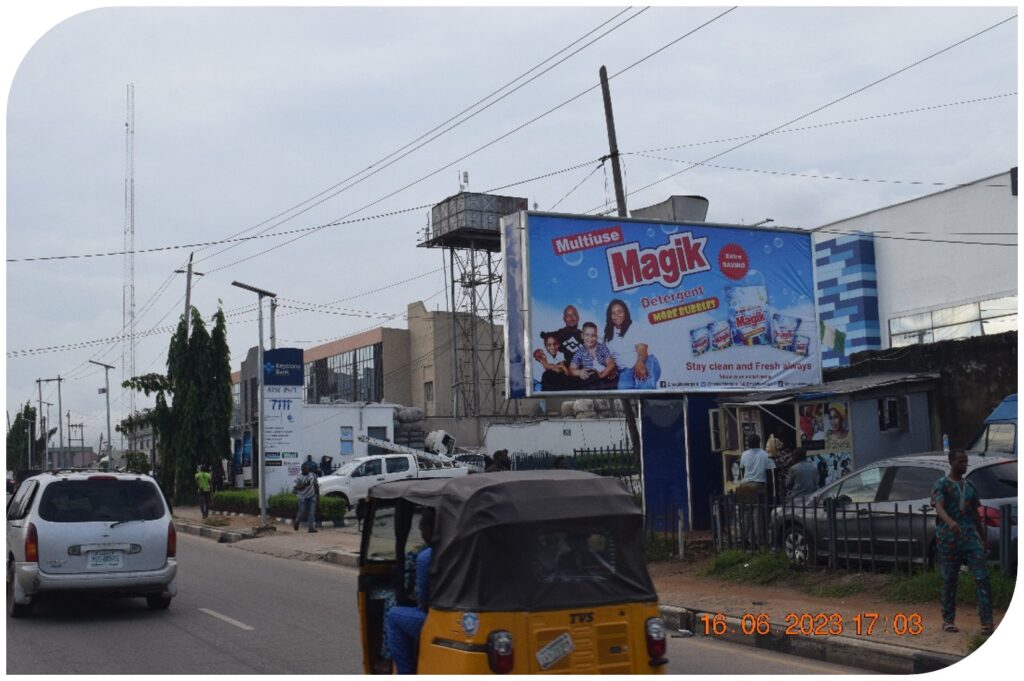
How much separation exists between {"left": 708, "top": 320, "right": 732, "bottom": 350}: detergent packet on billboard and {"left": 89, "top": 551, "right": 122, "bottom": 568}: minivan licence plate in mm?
11771

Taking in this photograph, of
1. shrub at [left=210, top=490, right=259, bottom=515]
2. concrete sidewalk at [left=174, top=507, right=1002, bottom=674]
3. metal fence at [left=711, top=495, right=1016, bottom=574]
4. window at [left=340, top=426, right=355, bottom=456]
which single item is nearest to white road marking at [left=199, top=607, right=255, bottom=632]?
concrete sidewalk at [left=174, top=507, right=1002, bottom=674]

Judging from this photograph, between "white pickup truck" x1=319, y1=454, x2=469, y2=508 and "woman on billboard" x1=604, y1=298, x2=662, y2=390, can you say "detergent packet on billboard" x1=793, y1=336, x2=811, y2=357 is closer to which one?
"woman on billboard" x1=604, y1=298, x2=662, y2=390

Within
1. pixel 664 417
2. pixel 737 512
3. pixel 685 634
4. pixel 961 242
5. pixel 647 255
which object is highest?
pixel 961 242

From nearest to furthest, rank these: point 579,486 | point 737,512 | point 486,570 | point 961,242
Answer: point 486,570 → point 579,486 → point 737,512 → point 961,242

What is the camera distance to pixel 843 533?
13.9 m

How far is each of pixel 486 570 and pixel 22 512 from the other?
9054 mm

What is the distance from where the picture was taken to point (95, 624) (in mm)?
12477

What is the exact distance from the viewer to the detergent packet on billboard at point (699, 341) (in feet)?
67.7

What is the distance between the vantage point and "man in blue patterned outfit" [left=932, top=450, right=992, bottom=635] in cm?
1041

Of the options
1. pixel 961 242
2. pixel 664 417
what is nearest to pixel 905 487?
pixel 664 417

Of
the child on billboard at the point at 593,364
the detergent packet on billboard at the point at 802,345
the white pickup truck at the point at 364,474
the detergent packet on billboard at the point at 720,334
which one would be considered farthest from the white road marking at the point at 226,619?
the white pickup truck at the point at 364,474

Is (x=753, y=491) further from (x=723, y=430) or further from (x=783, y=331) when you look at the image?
(x=783, y=331)

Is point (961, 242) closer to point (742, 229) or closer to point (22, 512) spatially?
point (742, 229)

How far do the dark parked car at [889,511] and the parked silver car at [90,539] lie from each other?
26.4ft
